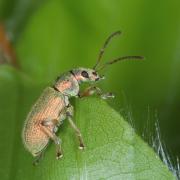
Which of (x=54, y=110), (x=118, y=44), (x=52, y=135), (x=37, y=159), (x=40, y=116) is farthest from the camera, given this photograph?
(x=118, y=44)

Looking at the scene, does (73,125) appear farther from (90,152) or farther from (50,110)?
(50,110)

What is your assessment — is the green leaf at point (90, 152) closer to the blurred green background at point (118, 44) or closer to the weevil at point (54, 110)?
the weevil at point (54, 110)

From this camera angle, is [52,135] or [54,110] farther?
[54,110]

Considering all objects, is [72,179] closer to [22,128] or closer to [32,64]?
[22,128]

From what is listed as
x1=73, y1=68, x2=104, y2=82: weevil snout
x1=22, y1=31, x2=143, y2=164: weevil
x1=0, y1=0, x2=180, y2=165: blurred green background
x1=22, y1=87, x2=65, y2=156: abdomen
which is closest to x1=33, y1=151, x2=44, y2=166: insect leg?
x1=22, y1=31, x2=143, y2=164: weevil

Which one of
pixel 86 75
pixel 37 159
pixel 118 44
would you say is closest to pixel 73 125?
pixel 37 159
